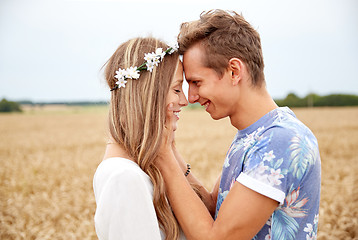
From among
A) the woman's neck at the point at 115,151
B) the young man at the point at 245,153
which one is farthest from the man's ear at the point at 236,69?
the woman's neck at the point at 115,151

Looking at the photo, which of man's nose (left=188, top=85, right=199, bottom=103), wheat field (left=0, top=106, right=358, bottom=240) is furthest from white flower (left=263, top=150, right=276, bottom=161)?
wheat field (left=0, top=106, right=358, bottom=240)

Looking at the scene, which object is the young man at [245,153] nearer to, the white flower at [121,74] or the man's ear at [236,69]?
the man's ear at [236,69]

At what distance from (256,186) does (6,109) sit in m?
53.7

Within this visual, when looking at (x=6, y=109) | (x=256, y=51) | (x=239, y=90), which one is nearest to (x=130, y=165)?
(x=239, y=90)

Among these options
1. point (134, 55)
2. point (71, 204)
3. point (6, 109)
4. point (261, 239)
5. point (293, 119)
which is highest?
point (134, 55)

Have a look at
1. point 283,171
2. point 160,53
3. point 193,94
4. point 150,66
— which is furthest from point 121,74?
point 283,171

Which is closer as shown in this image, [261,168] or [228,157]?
[261,168]

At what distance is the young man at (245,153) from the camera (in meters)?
2.03

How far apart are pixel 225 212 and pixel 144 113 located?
0.88 metres

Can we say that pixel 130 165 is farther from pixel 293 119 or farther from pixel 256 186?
pixel 293 119

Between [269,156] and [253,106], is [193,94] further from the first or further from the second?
[269,156]

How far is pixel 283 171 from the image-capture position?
6.59 ft

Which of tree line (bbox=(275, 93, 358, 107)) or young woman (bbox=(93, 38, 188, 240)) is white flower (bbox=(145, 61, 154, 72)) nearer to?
young woman (bbox=(93, 38, 188, 240))

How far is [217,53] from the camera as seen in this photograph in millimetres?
2477
